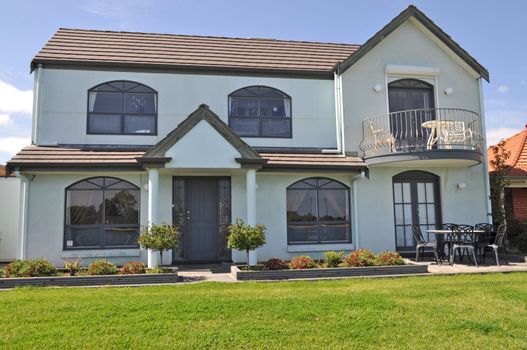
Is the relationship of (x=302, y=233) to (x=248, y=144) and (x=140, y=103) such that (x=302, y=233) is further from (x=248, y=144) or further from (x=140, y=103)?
(x=140, y=103)

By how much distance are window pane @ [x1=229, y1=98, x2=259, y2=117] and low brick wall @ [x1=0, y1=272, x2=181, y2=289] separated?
6.07 metres

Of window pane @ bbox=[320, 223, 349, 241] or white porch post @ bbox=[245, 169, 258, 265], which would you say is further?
window pane @ bbox=[320, 223, 349, 241]

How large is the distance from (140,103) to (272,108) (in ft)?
13.9

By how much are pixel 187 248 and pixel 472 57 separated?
37.2 ft

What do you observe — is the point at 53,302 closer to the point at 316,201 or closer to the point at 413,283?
the point at 413,283

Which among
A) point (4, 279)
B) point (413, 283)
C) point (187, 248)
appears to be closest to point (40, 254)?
point (4, 279)

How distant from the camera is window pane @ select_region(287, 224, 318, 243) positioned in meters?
13.2

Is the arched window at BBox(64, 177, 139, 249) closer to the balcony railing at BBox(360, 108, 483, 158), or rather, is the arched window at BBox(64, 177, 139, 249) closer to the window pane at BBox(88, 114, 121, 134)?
the window pane at BBox(88, 114, 121, 134)

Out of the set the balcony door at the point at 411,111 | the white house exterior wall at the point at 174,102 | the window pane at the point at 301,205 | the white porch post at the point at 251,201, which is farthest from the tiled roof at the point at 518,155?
the white porch post at the point at 251,201

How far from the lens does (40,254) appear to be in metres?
11.8

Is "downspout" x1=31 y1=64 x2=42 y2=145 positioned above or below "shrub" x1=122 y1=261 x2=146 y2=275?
above

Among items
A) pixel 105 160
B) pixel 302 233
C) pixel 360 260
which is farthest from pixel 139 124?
pixel 360 260

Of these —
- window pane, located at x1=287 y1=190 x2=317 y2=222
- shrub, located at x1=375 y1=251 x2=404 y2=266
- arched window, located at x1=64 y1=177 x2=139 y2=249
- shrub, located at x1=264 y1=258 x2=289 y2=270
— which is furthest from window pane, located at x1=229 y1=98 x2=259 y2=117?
shrub, located at x1=375 y1=251 x2=404 y2=266

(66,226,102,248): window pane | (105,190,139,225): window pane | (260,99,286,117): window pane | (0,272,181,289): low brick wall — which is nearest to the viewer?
(0,272,181,289): low brick wall
